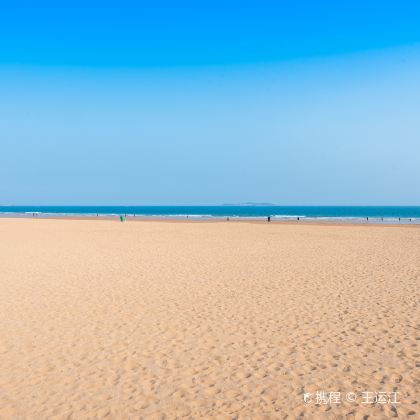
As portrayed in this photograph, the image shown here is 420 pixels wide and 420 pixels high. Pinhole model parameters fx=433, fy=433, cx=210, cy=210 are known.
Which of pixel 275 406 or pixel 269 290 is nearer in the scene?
pixel 275 406

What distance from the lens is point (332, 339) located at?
346 inches

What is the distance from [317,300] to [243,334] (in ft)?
12.7

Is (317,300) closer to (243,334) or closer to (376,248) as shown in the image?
(243,334)

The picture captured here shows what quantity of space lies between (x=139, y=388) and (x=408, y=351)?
4985mm

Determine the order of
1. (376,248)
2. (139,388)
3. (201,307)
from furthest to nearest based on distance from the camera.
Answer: (376,248) → (201,307) → (139,388)

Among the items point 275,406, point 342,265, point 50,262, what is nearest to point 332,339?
point 275,406

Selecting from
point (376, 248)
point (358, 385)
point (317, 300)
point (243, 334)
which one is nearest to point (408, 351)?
point (358, 385)

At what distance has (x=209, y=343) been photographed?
861 cm

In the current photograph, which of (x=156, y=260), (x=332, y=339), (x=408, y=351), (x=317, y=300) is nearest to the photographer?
(x=408, y=351)

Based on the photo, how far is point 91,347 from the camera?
331 inches

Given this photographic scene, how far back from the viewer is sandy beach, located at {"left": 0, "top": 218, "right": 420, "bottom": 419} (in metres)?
6.17

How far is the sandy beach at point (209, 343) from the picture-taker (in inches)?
243

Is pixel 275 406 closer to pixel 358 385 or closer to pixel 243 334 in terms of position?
pixel 358 385

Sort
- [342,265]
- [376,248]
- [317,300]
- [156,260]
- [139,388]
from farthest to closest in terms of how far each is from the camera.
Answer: [376,248], [156,260], [342,265], [317,300], [139,388]
